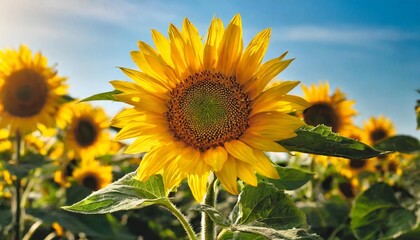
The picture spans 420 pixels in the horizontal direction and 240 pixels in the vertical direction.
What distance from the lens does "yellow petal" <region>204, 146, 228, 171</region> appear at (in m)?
1.82

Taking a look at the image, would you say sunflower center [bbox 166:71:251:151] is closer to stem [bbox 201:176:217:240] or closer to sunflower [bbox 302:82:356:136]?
stem [bbox 201:176:217:240]

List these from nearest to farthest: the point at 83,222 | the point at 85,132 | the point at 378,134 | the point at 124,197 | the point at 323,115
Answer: the point at 124,197 → the point at 83,222 → the point at 323,115 → the point at 85,132 → the point at 378,134

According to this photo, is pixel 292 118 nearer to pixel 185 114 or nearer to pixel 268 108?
pixel 268 108

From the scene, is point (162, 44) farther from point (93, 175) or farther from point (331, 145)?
point (93, 175)

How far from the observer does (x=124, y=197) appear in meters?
1.78

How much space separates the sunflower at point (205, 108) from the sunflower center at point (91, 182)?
10.9 ft

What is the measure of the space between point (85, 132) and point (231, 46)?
3933mm

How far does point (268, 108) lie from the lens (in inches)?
75.2

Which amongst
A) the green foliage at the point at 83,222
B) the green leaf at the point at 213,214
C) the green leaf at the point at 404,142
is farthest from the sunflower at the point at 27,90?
the green leaf at the point at 213,214

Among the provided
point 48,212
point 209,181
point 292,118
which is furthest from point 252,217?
point 48,212

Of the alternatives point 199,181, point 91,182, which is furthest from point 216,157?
point 91,182

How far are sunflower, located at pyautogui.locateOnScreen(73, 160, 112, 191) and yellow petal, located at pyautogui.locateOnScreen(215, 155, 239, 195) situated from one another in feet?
11.6

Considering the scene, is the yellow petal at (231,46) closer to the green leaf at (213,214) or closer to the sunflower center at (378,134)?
the green leaf at (213,214)

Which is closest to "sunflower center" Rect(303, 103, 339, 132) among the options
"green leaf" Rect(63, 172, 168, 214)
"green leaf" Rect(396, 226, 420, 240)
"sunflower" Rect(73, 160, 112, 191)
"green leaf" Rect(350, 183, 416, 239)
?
"green leaf" Rect(350, 183, 416, 239)
